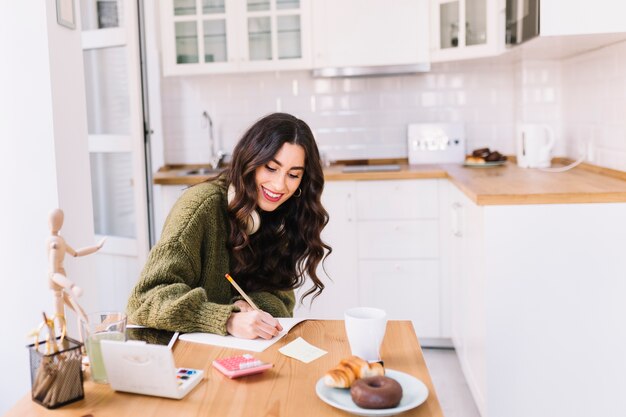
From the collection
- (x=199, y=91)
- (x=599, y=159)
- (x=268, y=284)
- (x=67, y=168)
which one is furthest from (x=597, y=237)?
(x=199, y=91)

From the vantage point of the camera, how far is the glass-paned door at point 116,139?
A: 4.03 metres

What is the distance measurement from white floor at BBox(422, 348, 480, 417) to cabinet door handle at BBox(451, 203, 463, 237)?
70 centimetres

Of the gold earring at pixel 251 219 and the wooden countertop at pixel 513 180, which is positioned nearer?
the gold earring at pixel 251 219

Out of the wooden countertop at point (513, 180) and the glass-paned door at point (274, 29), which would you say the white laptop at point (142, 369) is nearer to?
the wooden countertop at point (513, 180)

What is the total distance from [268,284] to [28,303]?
101 centimetres

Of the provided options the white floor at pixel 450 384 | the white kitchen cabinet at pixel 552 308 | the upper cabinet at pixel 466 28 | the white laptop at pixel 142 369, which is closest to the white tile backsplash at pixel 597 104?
the upper cabinet at pixel 466 28

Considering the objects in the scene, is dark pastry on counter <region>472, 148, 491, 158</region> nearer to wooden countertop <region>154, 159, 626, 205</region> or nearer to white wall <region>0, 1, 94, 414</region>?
wooden countertop <region>154, 159, 626, 205</region>

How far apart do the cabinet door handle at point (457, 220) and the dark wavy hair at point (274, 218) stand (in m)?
1.47

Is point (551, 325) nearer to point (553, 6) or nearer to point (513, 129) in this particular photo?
point (553, 6)

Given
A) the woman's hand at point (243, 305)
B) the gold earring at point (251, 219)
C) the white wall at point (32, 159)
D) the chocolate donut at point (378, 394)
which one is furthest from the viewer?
the white wall at point (32, 159)

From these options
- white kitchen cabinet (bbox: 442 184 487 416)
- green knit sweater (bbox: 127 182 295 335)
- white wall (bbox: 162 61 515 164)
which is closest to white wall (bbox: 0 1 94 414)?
green knit sweater (bbox: 127 182 295 335)

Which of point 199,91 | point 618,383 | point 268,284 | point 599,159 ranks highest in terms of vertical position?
point 199,91

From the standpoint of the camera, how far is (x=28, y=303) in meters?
2.52

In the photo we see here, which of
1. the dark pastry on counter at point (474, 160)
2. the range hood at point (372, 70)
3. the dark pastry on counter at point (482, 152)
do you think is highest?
the range hood at point (372, 70)
